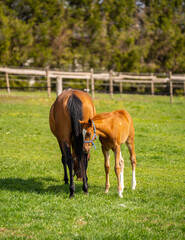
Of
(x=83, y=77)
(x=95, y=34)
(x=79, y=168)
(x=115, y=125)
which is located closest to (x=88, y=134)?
(x=115, y=125)

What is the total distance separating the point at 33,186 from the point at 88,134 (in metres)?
2.14

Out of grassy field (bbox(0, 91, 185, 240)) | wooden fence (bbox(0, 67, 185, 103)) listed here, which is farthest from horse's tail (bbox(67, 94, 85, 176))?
wooden fence (bbox(0, 67, 185, 103))

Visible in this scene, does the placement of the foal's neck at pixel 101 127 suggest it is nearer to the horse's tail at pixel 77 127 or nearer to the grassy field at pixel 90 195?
the horse's tail at pixel 77 127

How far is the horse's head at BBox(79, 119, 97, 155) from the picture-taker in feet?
22.3

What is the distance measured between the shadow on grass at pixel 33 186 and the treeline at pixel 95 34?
89.7ft

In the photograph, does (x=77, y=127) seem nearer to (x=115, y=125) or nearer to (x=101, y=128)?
(x=101, y=128)

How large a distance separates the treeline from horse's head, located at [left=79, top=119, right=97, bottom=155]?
95.6 ft

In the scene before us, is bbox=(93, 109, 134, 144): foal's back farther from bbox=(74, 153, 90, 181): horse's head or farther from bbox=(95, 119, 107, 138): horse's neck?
bbox=(74, 153, 90, 181): horse's head

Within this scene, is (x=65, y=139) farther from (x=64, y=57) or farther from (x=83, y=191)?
(x=64, y=57)

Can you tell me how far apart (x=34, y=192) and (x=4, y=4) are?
34729mm

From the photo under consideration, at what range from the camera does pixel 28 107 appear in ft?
71.2

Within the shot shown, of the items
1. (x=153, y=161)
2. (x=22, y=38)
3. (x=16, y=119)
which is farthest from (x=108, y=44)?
(x=153, y=161)

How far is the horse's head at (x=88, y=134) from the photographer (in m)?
6.80

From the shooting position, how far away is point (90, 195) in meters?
7.43
